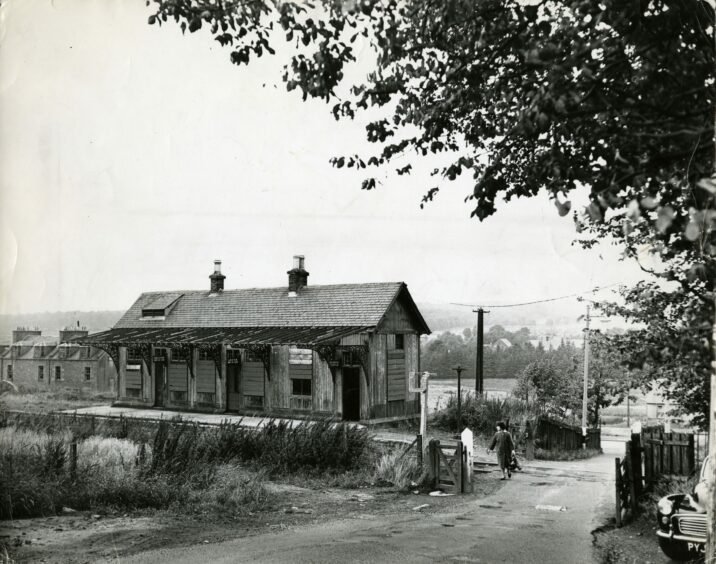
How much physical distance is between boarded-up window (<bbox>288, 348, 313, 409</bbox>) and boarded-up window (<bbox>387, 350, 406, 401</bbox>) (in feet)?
10.1

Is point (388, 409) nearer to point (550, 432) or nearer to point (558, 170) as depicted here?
point (550, 432)

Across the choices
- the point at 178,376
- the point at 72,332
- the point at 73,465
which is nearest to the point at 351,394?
the point at 178,376

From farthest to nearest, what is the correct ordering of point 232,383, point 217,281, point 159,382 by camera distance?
point 217,281, point 159,382, point 232,383

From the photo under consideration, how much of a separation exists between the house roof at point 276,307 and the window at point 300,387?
93.9 inches

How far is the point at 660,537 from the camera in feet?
26.0

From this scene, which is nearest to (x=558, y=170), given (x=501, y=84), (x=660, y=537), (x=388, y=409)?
(x=501, y=84)

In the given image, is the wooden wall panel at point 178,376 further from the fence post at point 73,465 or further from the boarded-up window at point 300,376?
the fence post at point 73,465

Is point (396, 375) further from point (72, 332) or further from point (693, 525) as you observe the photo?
point (72, 332)

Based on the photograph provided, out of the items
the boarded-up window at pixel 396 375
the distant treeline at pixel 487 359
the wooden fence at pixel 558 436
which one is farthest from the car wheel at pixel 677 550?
the distant treeline at pixel 487 359

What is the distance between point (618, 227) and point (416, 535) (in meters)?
5.35

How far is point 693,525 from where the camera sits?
25.1 feet

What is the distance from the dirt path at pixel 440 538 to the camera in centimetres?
762

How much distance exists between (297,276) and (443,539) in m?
20.2

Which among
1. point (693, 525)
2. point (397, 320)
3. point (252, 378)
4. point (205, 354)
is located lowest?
point (693, 525)
